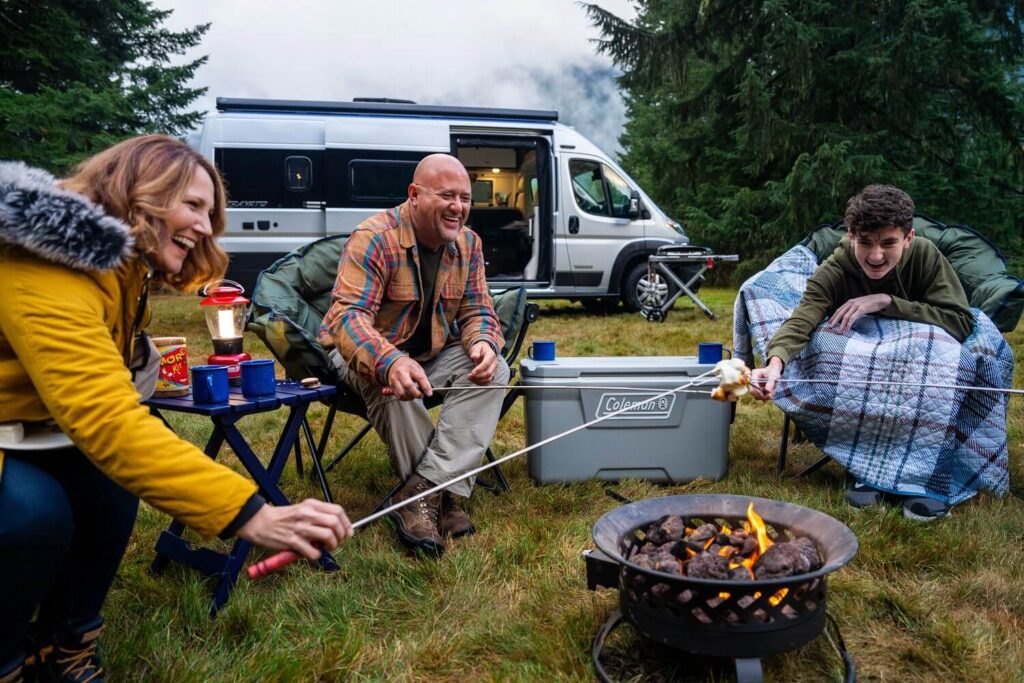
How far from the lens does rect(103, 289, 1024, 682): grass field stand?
1718 millimetres

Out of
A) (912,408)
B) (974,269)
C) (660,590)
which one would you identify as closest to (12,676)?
(660,590)

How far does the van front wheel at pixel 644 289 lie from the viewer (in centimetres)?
798

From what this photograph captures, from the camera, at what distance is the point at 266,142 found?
7059mm

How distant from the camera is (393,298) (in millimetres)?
2621

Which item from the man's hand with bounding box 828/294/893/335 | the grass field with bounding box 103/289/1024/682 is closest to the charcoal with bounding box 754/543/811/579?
the grass field with bounding box 103/289/1024/682

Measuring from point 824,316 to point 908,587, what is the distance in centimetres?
108

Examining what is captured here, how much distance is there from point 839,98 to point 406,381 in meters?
10.8

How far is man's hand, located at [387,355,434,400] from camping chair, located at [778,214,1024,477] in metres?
1.44

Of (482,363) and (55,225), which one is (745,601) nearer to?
(482,363)

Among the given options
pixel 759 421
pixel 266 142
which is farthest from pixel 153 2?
pixel 759 421

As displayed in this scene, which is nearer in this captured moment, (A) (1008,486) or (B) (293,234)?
(A) (1008,486)

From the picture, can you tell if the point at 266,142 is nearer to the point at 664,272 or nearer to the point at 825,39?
the point at 664,272

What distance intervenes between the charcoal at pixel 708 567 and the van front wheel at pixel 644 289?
6.41m

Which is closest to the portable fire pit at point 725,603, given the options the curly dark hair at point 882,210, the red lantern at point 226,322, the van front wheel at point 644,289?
the curly dark hair at point 882,210
